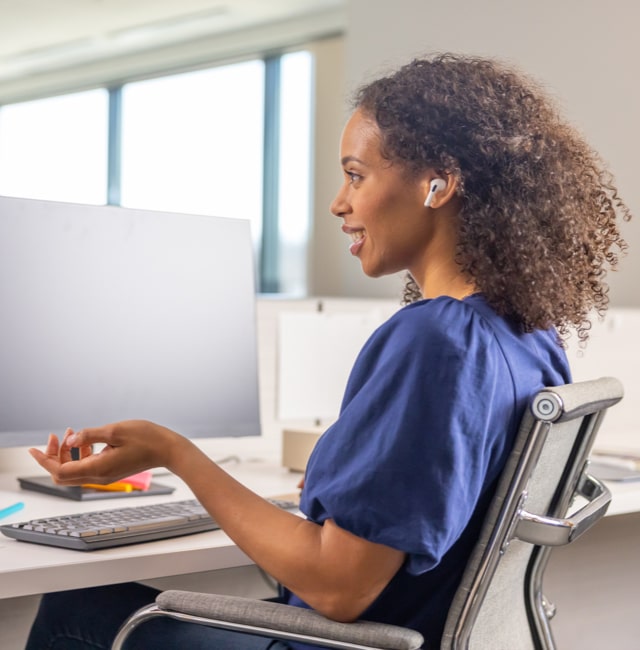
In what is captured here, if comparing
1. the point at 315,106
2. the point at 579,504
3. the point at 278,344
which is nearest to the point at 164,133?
the point at 315,106

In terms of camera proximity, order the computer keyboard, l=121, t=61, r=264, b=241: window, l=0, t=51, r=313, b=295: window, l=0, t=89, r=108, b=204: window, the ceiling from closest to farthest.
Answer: the computer keyboard → the ceiling → l=0, t=51, r=313, b=295: window → l=121, t=61, r=264, b=241: window → l=0, t=89, r=108, b=204: window

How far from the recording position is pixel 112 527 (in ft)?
3.61

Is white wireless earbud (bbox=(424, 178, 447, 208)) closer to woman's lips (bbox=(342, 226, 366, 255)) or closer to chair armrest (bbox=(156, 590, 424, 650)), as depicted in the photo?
woman's lips (bbox=(342, 226, 366, 255))

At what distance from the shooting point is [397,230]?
3.32ft

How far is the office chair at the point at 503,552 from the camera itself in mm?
874

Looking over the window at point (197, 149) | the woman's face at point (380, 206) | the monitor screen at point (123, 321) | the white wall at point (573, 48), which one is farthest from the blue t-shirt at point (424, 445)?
the window at point (197, 149)

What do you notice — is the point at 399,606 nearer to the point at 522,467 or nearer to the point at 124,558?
the point at 522,467

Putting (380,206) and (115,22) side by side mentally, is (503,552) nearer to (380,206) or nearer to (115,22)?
(380,206)

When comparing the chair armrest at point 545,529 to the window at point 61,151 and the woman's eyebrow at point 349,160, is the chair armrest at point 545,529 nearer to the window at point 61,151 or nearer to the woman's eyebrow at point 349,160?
the woman's eyebrow at point 349,160

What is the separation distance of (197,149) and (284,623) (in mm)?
6741

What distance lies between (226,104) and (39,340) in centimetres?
605

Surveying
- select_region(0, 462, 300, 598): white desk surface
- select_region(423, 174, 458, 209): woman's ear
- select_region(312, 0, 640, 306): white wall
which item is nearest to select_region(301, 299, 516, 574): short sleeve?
select_region(423, 174, 458, 209): woman's ear

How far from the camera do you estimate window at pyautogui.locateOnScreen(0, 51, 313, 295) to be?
22.7ft

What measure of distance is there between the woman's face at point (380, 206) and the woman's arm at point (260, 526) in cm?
29
